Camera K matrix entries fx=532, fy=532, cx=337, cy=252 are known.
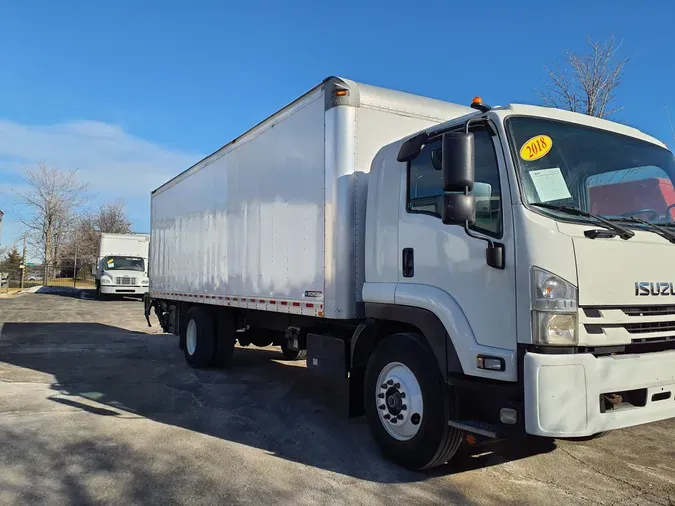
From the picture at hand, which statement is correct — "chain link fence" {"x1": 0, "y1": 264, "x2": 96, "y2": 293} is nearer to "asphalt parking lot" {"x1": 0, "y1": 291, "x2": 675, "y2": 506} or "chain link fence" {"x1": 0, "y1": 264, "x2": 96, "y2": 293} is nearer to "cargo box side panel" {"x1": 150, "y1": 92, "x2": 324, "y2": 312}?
"cargo box side panel" {"x1": 150, "y1": 92, "x2": 324, "y2": 312}

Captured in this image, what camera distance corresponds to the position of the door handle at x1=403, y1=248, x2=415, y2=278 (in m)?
4.42

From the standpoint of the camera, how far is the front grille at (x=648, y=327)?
140 inches

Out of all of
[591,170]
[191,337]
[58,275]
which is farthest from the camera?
[58,275]

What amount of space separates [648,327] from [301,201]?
138 inches

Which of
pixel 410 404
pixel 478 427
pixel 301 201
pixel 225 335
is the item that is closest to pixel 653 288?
pixel 478 427

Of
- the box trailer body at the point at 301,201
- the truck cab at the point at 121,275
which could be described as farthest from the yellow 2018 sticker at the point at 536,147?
the truck cab at the point at 121,275

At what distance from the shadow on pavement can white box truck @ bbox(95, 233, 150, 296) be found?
15.7 meters

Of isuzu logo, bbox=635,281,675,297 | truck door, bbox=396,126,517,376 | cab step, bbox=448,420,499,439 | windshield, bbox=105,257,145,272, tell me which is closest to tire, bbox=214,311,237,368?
truck door, bbox=396,126,517,376

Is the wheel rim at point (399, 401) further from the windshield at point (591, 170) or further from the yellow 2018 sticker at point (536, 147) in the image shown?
the yellow 2018 sticker at point (536, 147)

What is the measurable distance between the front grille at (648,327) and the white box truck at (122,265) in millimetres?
26406

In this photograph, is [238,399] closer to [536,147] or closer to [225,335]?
[225,335]

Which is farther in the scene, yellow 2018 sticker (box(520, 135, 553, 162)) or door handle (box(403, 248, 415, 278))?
door handle (box(403, 248, 415, 278))

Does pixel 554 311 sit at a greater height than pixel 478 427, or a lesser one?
greater

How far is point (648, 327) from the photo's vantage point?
11.9ft
